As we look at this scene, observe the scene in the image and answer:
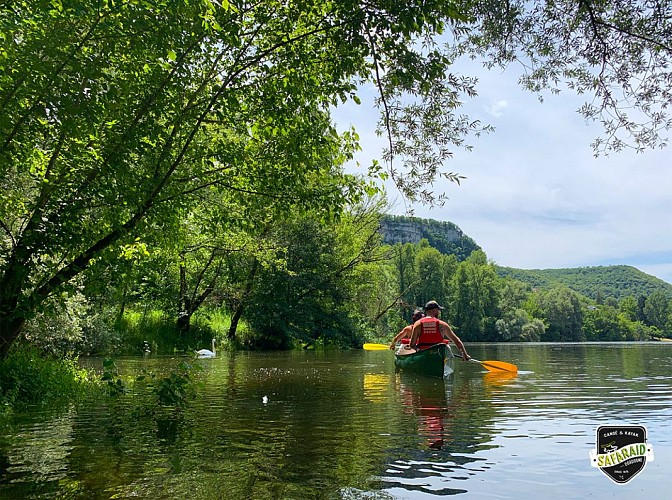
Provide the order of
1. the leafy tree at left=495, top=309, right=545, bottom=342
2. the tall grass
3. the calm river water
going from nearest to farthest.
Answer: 1. the calm river water
2. the tall grass
3. the leafy tree at left=495, top=309, right=545, bottom=342

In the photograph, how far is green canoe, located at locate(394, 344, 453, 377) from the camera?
1417 cm

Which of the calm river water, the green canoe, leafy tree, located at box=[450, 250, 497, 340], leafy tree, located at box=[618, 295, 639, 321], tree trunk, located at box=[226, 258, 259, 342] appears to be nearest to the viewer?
the calm river water

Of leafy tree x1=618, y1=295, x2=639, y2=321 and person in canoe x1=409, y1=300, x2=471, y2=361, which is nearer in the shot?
person in canoe x1=409, y1=300, x2=471, y2=361

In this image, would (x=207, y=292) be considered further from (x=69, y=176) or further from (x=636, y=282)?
(x=636, y=282)

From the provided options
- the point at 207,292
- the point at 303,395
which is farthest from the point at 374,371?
the point at 207,292

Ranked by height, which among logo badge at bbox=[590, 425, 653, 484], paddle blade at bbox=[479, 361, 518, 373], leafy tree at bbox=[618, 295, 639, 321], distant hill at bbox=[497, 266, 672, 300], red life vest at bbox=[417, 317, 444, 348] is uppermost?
distant hill at bbox=[497, 266, 672, 300]

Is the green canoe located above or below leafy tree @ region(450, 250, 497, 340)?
below

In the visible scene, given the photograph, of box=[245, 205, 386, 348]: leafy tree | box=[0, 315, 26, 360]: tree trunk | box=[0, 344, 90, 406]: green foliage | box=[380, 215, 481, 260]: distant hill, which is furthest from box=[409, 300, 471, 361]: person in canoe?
box=[380, 215, 481, 260]: distant hill

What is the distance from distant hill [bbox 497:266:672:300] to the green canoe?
538 ft

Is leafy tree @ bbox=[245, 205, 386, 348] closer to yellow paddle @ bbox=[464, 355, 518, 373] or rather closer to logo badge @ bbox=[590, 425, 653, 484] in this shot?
yellow paddle @ bbox=[464, 355, 518, 373]

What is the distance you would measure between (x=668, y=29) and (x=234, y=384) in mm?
10426

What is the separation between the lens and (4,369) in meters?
8.79

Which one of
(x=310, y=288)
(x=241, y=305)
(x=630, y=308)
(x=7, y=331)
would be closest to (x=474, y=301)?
(x=630, y=308)

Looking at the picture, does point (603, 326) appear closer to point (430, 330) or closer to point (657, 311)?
point (657, 311)
